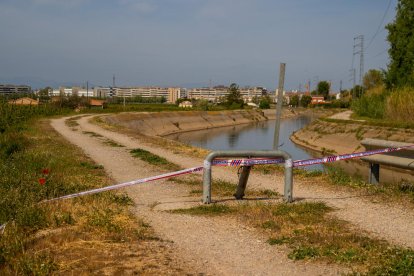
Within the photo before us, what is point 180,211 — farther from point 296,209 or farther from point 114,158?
point 114,158

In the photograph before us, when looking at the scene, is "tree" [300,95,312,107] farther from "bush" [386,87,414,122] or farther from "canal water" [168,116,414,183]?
"bush" [386,87,414,122]

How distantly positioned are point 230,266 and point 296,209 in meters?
2.87

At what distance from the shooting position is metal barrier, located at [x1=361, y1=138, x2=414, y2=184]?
10062 mm

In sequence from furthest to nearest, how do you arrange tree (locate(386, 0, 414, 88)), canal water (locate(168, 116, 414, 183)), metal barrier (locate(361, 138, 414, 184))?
tree (locate(386, 0, 414, 88)), canal water (locate(168, 116, 414, 183)), metal barrier (locate(361, 138, 414, 184))

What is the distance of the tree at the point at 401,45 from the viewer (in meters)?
40.6

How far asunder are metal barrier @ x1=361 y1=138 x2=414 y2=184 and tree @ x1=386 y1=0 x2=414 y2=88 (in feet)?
103

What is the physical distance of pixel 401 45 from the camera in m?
41.2

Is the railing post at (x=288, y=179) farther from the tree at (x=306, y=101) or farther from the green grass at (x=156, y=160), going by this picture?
the tree at (x=306, y=101)

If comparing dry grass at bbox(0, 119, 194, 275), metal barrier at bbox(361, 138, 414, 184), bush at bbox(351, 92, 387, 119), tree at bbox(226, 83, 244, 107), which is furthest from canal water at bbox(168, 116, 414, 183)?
tree at bbox(226, 83, 244, 107)

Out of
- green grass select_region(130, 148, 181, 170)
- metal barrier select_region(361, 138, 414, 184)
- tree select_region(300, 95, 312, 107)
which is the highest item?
metal barrier select_region(361, 138, 414, 184)

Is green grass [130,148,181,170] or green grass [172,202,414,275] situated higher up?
green grass [172,202,414,275]

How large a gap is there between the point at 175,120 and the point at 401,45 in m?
34.5

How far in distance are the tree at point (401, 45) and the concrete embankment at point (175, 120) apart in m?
25.1

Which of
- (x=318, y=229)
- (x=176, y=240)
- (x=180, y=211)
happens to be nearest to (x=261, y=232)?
(x=318, y=229)
